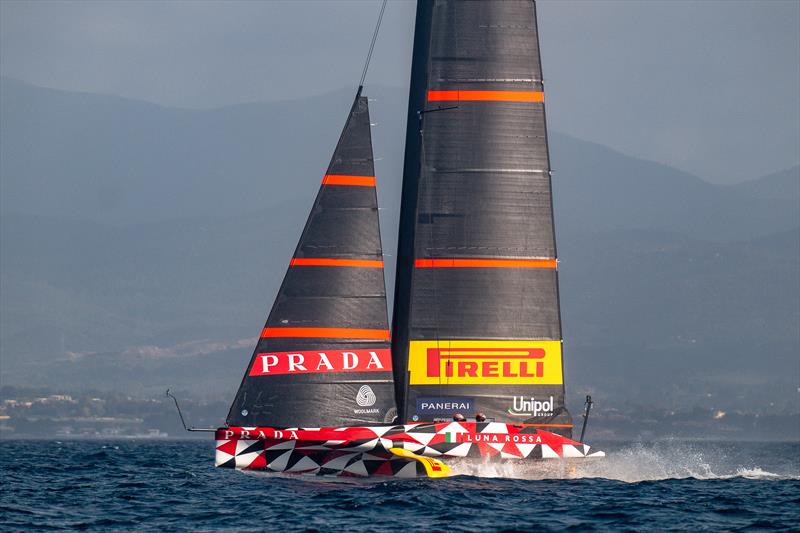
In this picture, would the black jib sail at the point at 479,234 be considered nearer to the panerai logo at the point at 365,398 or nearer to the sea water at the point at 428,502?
the panerai logo at the point at 365,398

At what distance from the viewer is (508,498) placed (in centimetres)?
3319

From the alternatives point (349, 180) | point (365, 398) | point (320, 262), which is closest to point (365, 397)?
point (365, 398)

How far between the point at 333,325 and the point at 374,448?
3442 millimetres

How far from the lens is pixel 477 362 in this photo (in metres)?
37.8

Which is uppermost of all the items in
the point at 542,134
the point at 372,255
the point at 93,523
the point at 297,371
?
Result: the point at 542,134

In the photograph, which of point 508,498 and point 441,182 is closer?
point 508,498

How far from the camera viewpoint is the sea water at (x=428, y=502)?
29.6 meters

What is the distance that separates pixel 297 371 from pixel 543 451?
21.0 feet

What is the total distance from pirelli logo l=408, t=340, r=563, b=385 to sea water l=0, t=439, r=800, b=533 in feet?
8.03

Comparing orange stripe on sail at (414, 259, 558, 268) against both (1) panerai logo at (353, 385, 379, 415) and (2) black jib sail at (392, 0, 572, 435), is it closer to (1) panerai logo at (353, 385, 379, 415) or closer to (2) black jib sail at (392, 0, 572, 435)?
(2) black jib sail at (392, 0, 572, 435)

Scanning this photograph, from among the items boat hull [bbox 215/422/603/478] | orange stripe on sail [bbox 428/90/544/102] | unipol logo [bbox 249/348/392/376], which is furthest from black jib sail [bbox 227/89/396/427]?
orange stripe on sail [bbox 428/90/544/102]

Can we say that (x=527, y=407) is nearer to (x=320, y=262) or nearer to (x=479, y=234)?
(x=479, y=234)

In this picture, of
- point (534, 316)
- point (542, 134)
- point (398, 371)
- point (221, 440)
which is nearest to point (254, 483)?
point (221, 440)

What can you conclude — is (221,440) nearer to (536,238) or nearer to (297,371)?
(297,371)
